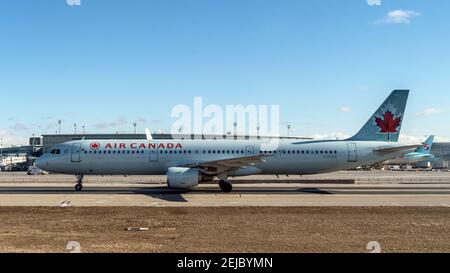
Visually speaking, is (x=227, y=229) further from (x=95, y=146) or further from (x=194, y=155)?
(x=95, y=146)

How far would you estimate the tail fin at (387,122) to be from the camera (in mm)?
37219

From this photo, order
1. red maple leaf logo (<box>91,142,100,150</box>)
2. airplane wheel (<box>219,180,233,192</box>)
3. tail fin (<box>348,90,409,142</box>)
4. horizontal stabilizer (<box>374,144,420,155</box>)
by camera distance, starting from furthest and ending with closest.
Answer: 1. tail fin (<box>348,90,409,142</box>)
2. red maple leaf logo (<box>91,142,100,150</box>)
3. horizontal stabilizer (<box>374,144,420,155</box>)
4. airplane wheel (<box>219,180,233,192</box>)

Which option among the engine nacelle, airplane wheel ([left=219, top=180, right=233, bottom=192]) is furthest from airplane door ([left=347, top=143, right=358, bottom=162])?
the engine nacelle

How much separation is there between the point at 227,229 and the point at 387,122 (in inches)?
985

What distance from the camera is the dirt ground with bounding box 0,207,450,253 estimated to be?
13133mm

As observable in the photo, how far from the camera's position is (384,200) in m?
27.0

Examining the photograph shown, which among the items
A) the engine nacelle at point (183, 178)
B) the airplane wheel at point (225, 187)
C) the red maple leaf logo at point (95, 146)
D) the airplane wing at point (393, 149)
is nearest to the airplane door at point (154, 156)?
the engine nacelle at point (183, 178)

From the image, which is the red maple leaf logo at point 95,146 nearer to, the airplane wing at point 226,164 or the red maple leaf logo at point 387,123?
the airplane wing at point 226,164

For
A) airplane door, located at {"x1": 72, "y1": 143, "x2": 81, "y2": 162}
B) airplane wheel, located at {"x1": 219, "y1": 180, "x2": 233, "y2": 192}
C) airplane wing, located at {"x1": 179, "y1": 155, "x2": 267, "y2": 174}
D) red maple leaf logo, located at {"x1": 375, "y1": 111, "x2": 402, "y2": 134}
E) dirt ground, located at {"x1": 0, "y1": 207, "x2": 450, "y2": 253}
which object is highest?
red maple leaf logo, located at {"x1": 375, "y1": 111, "x2": 402, "y2": 134}

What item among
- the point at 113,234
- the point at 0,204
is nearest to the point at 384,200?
the point at 113,234

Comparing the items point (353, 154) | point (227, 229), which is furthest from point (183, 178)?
point (227, 229)

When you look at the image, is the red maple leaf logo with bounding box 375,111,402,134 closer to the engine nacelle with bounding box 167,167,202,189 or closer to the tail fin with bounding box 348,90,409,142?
the tail fin with bounding box 348,90,409,142

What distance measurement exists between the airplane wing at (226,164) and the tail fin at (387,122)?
9848 millimetres

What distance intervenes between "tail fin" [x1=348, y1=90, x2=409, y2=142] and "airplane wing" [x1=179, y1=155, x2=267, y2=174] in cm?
985
